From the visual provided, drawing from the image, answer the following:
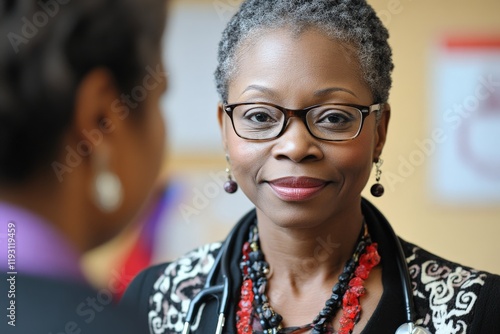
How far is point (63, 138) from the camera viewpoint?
0.95 m

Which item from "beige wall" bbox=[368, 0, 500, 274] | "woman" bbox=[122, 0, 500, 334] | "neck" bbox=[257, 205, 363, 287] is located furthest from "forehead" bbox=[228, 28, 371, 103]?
"beige wall" bbox=[368, 0, 500, 274]

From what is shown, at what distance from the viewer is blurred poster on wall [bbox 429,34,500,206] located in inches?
107

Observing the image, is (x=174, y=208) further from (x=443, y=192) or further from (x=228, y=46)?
(x=228, y=46)

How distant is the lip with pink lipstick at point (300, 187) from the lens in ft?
4.06

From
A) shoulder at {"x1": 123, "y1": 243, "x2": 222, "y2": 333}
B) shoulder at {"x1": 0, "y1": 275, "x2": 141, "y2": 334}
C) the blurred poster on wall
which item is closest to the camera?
shoulder at {"x1": 0, "y1": 275, "x2": 141, "y2": 334}

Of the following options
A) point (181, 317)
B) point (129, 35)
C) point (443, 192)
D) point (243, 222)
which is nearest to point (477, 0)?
point (443, 192)

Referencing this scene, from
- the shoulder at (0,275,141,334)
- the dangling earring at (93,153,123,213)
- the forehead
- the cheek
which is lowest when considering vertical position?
the shoulder at (0,275,141,334)

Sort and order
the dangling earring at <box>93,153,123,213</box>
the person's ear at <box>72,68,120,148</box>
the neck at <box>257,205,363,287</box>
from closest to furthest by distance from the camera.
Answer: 1. the person's ear at <box>72,68,120,148</box>
2. the dangling earring at <box>93,153,123,213</box>
3. the neck at <box>257,205,363,287</box>

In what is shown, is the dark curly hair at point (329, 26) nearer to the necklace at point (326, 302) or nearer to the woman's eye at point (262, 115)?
the woman's eye at point (262, 115)

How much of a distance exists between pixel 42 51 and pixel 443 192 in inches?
84.5

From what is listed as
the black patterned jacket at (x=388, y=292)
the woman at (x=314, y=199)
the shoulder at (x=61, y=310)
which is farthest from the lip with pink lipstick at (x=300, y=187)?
the shoulder at (x=61, y=310)

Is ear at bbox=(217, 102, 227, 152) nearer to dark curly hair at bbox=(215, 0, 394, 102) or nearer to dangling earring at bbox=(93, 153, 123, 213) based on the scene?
dark curly hair at bbox=(215, 0, 394, 102)

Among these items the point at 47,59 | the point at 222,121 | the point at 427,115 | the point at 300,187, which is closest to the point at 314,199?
the point at 300,187

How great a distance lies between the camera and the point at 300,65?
1.24 metres
